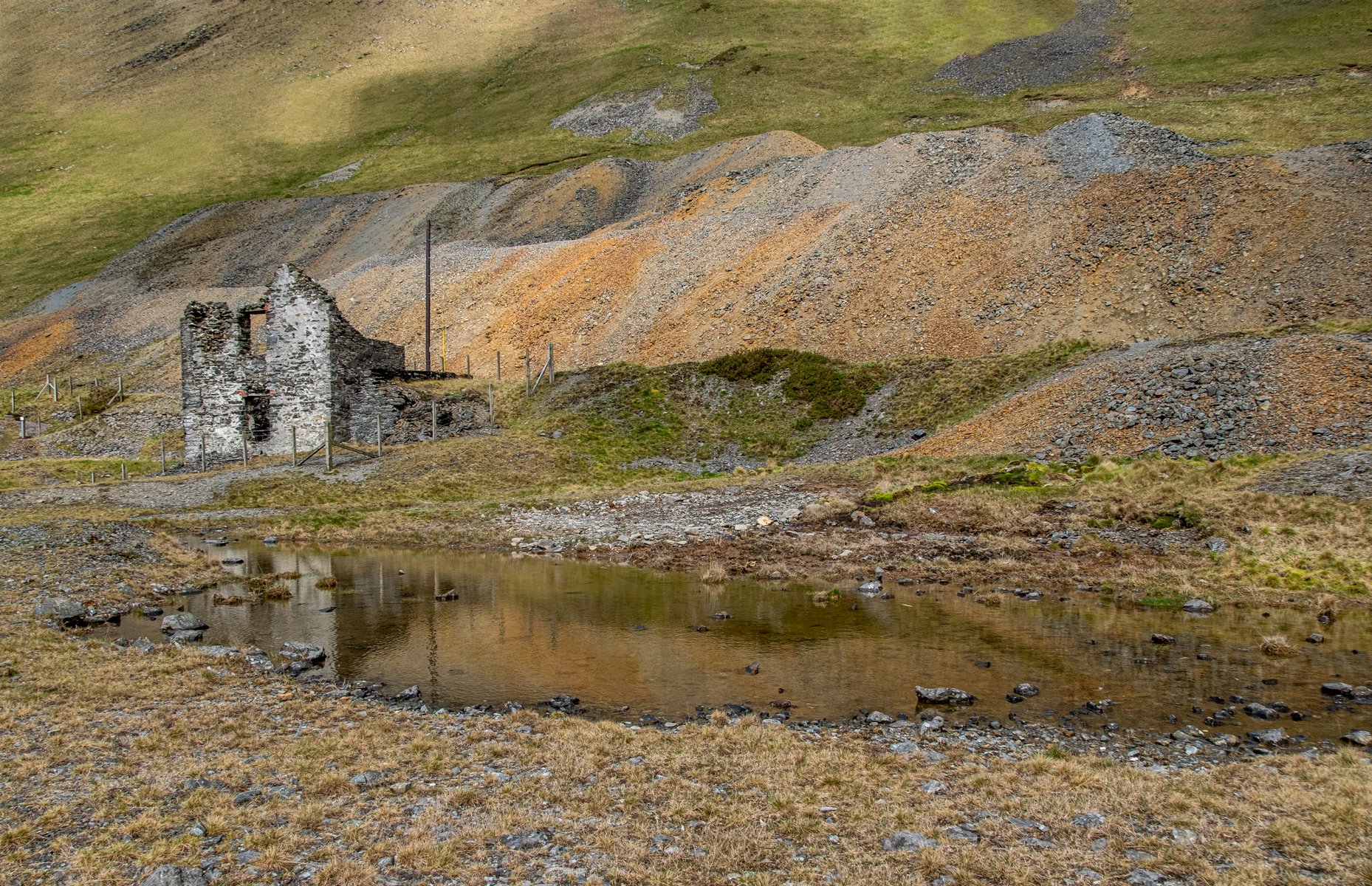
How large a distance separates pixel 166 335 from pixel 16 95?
392ft

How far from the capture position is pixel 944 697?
448 inches

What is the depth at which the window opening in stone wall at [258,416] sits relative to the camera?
39750 mm

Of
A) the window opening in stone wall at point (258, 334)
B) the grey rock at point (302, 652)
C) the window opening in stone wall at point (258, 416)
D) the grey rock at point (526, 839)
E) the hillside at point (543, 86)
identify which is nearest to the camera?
the grey rock at point (526, 839)

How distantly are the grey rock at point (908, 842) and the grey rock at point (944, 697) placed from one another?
160 inches

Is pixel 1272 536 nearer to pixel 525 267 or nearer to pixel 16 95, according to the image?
pixel 525 267

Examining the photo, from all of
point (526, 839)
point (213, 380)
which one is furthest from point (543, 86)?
point (526, 839)

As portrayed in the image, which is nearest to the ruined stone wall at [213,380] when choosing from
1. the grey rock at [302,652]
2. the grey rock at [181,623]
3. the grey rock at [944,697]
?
the grey rock at [181,623]

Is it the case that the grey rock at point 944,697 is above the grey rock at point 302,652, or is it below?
above

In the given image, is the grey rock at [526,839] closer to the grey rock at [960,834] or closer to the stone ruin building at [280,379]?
the grey rock at [960,834]

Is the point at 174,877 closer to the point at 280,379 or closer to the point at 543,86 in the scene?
the point at 280,379

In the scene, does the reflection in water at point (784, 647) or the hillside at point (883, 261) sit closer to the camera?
the reflection in water at point (784, 647)

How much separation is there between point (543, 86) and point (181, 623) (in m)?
120

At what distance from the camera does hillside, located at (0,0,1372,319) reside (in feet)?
275

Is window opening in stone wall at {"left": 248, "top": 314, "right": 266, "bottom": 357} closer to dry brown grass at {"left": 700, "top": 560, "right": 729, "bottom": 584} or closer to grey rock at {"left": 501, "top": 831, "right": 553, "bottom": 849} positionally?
dry brown grass at {"left": 700, "top": 560, "right": 729, "bottom": 584}
